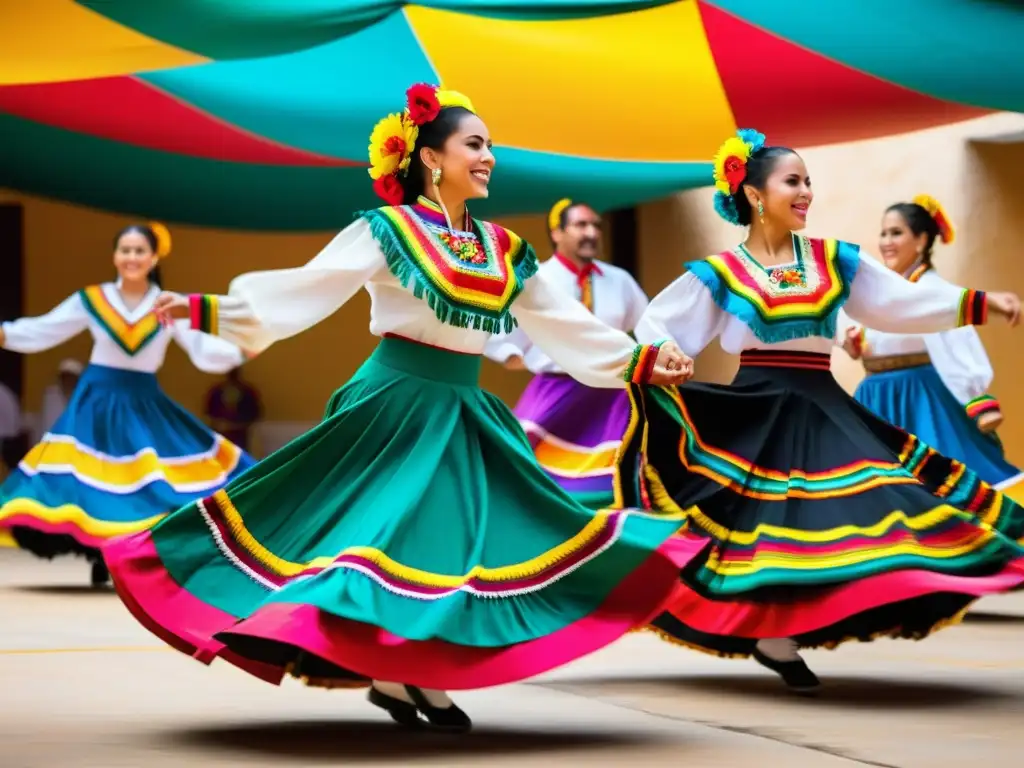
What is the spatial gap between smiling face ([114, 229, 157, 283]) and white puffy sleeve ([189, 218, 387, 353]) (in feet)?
10.7

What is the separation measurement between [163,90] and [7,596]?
2.13 metres

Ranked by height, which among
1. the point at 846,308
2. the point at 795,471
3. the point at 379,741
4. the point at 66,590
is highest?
the point at 846,308

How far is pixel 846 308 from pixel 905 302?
14cm

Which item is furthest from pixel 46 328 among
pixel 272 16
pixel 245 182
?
pixel 245 182

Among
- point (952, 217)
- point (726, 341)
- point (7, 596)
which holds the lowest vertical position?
point (7, 596)

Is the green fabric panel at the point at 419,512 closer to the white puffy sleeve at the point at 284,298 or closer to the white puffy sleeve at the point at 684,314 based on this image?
the white puffy sleeve at the point at 284,298

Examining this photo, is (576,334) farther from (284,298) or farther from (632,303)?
(632,303)

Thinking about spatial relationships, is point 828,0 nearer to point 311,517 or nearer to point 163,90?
point 163,90

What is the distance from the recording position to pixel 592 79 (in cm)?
688

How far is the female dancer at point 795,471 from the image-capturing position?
12.4ft

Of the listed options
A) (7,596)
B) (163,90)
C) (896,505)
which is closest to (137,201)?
(163,90)

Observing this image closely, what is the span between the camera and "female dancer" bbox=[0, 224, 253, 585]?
6.24m

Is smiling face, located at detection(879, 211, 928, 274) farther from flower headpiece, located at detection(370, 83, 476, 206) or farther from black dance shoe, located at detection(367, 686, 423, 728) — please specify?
black dance shoe, located at detection(367, 686, 423, 728)

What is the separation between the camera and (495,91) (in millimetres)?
6980
